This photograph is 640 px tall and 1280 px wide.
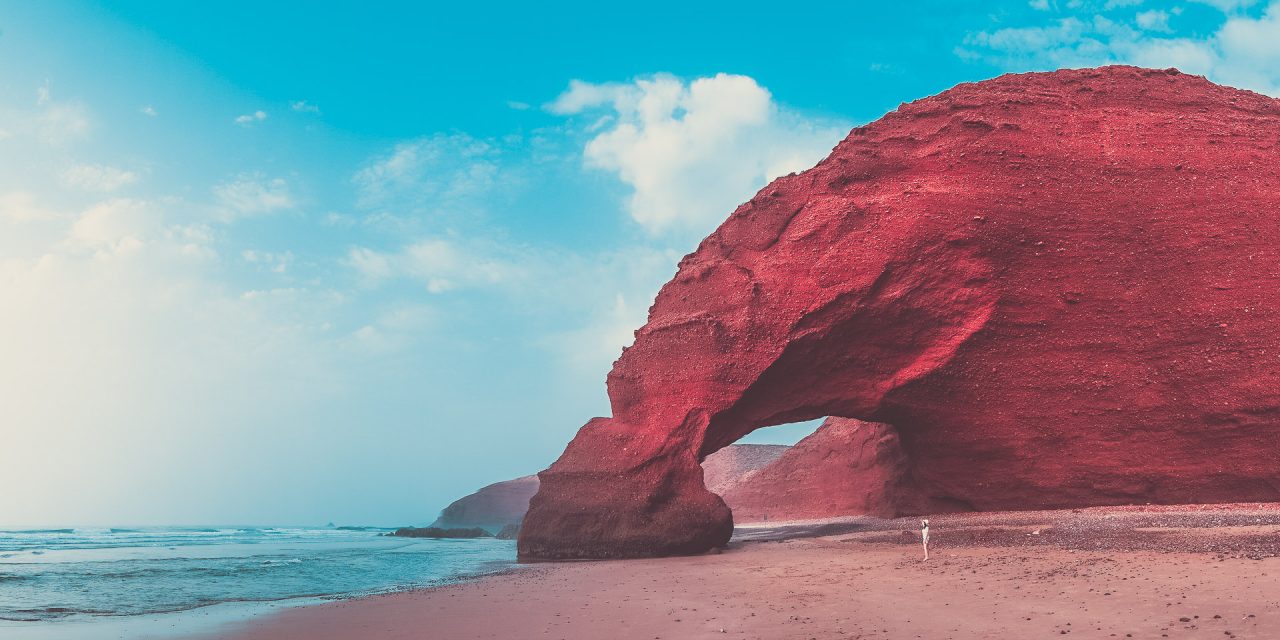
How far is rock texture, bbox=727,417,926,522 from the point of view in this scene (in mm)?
24688

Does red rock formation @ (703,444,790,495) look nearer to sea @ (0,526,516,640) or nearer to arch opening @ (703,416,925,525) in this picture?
arch opening @ (703,416,925,525)

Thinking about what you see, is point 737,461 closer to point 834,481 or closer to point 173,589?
point 834,481

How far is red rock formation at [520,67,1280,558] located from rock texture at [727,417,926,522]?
4810 mm

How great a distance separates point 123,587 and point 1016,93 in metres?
23.2

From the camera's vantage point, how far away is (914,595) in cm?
816

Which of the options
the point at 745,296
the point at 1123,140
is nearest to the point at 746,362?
the point at 745,296

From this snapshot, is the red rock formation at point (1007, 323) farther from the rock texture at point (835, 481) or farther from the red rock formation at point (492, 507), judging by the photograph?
the red rock formation at point (492, 507)

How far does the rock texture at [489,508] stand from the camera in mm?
95375

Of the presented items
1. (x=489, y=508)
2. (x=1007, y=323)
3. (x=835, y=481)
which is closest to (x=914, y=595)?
(x=1007, y=323)

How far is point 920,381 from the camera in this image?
17.8m

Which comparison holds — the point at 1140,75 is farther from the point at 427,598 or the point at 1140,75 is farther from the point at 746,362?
the point at 427,598

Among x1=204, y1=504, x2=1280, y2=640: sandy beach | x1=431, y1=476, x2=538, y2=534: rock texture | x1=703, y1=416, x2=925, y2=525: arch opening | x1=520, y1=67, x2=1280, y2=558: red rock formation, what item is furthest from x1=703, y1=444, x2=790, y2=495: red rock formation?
x1=431, y1=476, x2=538, y2=534: rock texture

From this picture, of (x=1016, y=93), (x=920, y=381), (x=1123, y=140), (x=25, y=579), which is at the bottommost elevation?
(x=25, y=579)

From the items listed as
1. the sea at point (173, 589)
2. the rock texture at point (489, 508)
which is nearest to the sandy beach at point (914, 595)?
the sea at point (173, 589)
